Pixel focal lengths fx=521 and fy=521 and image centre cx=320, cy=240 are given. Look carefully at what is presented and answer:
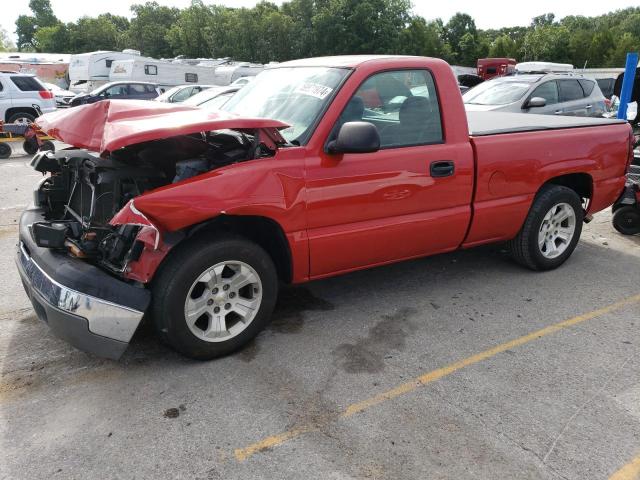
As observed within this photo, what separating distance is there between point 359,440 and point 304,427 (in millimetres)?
300

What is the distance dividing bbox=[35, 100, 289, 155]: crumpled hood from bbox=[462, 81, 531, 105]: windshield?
7.75 m

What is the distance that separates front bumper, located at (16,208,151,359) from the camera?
292cm

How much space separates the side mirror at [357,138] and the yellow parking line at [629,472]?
86.4 inches

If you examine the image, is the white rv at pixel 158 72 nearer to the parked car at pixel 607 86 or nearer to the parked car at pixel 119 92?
the parked car at pixel 119 92

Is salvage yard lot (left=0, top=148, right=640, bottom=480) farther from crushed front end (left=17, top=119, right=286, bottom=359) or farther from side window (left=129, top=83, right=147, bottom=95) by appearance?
side window (left=129, top=83, right=147, bottom=95)

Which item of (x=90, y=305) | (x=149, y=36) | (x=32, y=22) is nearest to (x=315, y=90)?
(x=90, y=305)

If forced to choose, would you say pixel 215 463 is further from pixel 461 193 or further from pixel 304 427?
pixel 461 193

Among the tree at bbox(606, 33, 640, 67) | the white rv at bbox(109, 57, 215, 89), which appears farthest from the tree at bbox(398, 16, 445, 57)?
the white rv at bbox(109, 57, 215, 89)

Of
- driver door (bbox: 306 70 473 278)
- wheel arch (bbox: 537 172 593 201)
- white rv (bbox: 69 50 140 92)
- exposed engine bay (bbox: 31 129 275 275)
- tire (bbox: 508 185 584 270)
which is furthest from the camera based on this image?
white rv (bbox: 69 50 140 92)

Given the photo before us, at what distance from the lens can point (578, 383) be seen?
126 inches

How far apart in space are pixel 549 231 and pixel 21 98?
14.2m

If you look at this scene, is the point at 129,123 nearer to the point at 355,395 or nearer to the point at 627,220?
the point at 355,395

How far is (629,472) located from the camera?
2.50m

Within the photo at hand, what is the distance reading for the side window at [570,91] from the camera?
10.6 m
